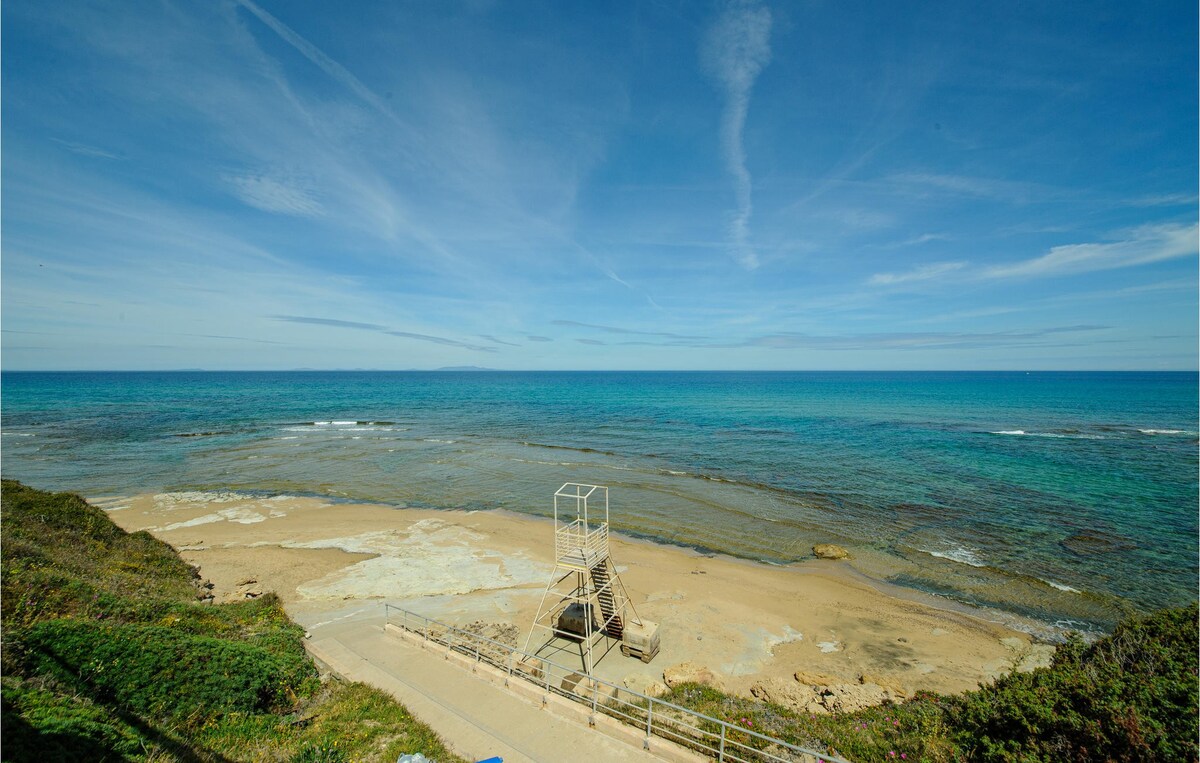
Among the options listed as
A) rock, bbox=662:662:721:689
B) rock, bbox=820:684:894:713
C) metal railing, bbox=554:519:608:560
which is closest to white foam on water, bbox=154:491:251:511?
metal railing, bbox=554:519:608:560

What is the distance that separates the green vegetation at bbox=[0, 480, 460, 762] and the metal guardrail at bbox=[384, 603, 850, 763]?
A: 3.04 metres

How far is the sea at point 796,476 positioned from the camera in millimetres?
23531

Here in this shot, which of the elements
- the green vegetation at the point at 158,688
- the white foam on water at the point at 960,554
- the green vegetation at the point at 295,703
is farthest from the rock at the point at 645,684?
the white foam on water at the point at 960,554

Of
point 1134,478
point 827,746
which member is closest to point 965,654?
point 827,746

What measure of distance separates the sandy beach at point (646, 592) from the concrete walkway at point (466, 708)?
13.3 feet

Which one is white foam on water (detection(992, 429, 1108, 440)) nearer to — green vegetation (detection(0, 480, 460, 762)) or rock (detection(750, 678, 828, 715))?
rock (detection(750, 678, 828, 715))

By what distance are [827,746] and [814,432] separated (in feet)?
190

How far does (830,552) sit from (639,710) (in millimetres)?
18718

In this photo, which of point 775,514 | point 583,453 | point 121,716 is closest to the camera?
point 121,716

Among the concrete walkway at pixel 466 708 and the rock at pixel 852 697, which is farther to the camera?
the rock at pixel 852 697

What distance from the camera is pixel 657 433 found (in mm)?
64562

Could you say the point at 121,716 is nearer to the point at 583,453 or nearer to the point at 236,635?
the point at 236,635

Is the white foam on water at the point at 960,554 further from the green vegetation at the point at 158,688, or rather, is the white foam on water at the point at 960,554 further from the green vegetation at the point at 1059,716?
the green vegetation at the point at 158,688

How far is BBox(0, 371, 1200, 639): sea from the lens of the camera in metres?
23.5
